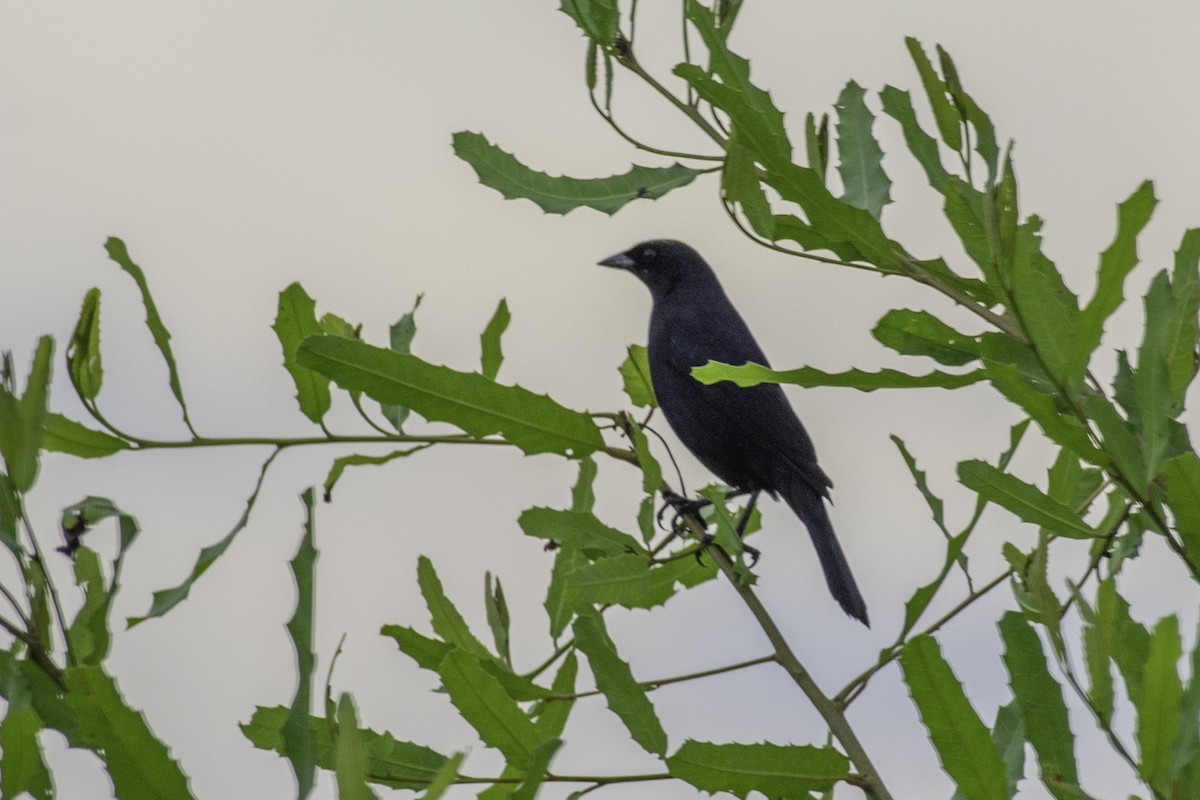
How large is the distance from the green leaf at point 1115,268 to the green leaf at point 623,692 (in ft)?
2.30

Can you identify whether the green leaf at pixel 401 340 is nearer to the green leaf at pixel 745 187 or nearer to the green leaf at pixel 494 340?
the green leaf at pixel 494 340

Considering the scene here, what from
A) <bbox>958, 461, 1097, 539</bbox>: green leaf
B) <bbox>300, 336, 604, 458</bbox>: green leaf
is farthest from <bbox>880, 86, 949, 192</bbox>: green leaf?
<bbox>300, 336, 604, 458</bbox>: green leaf

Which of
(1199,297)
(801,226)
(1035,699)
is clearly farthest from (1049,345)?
(801,226)

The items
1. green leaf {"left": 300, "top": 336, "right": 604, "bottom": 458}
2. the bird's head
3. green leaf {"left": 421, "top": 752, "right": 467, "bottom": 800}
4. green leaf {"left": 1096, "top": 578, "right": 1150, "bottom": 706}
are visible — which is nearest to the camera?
green leaf {"left": 421, "top": 752, "right": 467, "bottom": 800}

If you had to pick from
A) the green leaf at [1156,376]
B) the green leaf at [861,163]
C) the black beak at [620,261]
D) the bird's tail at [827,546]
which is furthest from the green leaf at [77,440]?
the black beak at [620,261]

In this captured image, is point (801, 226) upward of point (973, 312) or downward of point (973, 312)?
upward

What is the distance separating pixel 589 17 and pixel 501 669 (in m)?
0.97

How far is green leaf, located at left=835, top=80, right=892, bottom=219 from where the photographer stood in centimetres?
240

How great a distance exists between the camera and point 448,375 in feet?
6.52

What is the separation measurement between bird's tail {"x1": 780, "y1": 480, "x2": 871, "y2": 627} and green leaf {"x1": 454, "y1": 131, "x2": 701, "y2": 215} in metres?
2.31

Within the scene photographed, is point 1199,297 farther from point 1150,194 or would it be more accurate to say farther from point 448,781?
point 448,781

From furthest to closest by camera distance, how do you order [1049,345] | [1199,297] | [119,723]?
[1199,297]
[1049,345]
[119,723]

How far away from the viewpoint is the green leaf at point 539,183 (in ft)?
7.80

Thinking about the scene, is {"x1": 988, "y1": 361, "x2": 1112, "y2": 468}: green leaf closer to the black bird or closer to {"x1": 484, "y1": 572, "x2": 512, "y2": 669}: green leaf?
{"x1": 484, "y1": 572, "x2": 512, "y2": 669}: green leaf
